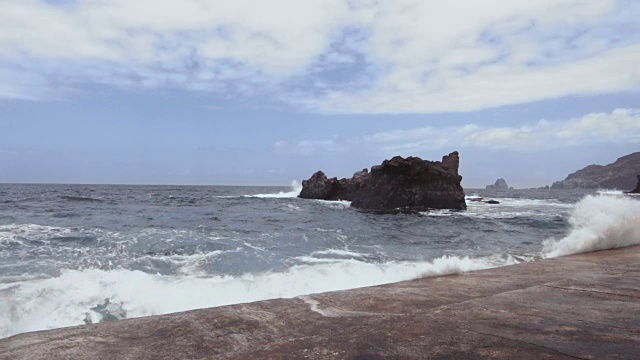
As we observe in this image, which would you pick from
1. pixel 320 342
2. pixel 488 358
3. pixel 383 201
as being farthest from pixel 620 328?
pixel 383 201

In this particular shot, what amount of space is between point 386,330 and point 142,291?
215 inches

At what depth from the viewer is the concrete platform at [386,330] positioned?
2.86 metres

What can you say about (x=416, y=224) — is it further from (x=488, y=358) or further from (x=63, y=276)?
(x=488, y=358)

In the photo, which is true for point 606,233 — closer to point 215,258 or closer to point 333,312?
point 333,312

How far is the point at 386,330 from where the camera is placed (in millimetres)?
3334

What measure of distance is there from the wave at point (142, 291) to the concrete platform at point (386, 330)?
2555 mm

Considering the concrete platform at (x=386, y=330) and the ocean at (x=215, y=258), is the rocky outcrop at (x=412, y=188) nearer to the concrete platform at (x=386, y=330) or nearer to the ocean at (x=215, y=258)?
the ocean at (x=215, y=258)

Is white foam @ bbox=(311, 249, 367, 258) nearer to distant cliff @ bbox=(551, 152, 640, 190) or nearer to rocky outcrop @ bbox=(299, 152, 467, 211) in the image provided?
rocky outcrop @ bbox=(299, 152, 467, 211)

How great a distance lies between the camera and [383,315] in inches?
153

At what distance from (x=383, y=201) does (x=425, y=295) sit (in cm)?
2982

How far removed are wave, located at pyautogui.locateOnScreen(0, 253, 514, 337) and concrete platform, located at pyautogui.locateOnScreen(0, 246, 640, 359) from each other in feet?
8.38

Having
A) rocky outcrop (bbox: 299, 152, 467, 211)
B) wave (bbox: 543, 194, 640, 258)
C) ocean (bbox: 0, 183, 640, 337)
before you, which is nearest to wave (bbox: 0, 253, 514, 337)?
ocean (bbox: 0, 183, 640, 337)

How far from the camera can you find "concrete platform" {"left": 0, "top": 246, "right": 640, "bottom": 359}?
286cm

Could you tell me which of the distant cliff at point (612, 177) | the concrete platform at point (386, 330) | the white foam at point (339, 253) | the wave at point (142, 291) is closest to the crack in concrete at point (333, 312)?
the concrete platform at point (386, 330)
